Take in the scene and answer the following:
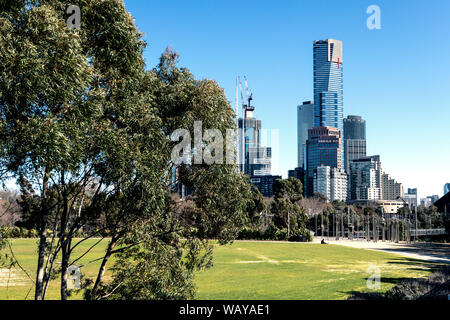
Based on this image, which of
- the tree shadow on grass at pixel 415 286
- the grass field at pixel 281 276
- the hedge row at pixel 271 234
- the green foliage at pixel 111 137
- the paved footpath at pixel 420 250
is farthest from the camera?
the hedge row at pixel 271 234

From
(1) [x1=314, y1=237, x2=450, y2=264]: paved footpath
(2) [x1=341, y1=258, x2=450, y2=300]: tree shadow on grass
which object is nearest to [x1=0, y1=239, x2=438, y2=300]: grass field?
(2) [x1=341, y1=258, x2=450, y2=300]: tree shadow on grass

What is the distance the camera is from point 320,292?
20.5 meters

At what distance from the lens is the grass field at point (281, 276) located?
2031cm

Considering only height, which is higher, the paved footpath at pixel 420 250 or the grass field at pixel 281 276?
the grass field at pixel 281 276

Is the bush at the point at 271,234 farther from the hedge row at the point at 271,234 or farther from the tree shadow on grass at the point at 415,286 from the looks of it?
the tree shadow on grass at the point at 415,286

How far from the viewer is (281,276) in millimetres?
26156

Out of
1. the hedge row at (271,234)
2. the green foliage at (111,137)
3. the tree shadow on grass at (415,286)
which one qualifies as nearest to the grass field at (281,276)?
the tree shadow on grass at (415,286)

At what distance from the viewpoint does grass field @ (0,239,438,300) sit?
20.3 metres

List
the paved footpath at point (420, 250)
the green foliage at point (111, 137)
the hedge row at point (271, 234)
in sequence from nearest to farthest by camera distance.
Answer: the green foliage at point (111, 137), the paved footpath at point (420, 250), the hedge row at point (271, 234)

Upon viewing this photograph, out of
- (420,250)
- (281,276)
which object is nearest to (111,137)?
(281,276)

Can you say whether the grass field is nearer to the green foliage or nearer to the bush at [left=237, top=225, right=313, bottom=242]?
the green foliage
